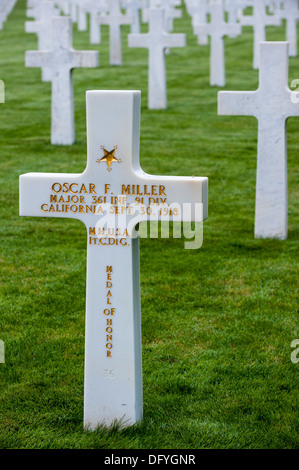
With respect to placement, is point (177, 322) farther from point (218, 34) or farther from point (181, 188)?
point (218, 34)

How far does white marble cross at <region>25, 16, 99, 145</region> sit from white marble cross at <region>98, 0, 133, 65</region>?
22.1 ft

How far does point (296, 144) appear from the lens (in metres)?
10.9

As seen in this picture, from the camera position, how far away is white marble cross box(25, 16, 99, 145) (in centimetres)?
1098

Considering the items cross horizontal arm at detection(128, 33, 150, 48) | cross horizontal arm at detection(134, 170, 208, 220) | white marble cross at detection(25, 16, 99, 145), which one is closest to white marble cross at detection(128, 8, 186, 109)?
cross horizontal arm at detection(128, 33, 150, 48)

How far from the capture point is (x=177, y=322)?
5375 millimetres

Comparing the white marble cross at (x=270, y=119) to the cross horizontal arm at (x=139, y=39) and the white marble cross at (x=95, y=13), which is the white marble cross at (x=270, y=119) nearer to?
the cross horizontal arm at (x=139, y=39)

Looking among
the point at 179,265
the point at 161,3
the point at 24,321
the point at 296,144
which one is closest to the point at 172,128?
the point at 296,144

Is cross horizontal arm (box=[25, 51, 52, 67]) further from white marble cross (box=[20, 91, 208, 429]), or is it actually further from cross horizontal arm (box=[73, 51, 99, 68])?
white marble cross (box=[20, 91, 208, 429])

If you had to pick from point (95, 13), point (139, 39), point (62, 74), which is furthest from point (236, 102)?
point (95, 13)

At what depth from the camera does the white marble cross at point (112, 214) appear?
3.72m

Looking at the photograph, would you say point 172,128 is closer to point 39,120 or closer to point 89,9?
point 39,120

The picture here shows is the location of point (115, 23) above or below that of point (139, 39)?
above

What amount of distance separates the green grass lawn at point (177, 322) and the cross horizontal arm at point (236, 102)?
1.03 metres

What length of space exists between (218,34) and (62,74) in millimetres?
5296
